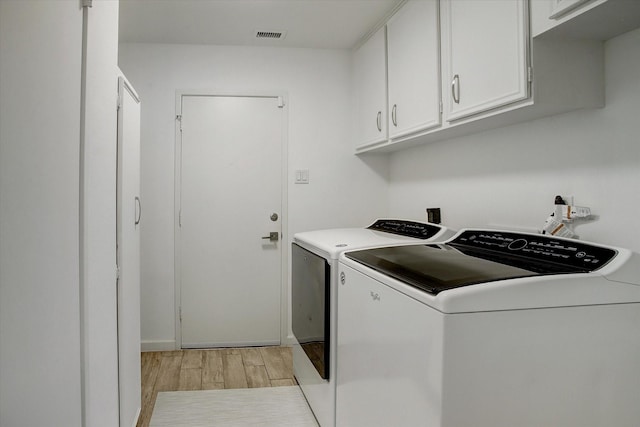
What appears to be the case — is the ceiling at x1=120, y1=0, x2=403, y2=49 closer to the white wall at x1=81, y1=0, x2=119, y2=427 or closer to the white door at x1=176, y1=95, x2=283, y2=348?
the white door at x1=176, y1=95, x2=283, y2=348

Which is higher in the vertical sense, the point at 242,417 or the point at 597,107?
the point at 597,107

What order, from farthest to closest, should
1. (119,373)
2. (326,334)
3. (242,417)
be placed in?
1. (242,417)
2. (326,334)
3. (119,373)

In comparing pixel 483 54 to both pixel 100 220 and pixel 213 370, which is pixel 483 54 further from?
pixel 213 370

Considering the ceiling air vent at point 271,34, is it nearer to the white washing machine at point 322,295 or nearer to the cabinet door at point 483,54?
the cabinet door at point 483,54

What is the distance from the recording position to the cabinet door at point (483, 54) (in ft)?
5.31

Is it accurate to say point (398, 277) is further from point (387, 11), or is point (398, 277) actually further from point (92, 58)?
point (387, 11)

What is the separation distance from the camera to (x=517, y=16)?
160 centimetres

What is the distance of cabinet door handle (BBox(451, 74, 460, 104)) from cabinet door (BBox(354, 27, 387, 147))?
882 mm

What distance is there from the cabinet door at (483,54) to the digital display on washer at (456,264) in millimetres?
567

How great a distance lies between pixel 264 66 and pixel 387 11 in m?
1.13

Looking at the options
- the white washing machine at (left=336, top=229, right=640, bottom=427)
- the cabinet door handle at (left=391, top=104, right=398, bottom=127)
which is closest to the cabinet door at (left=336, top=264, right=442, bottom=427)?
the white washing machine at (left=336, top=229, right=640, bottom=427)

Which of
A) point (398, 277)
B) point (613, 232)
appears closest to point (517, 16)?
point (613, 232)

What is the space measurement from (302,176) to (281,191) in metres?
0.21

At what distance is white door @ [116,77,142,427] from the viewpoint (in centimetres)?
183
